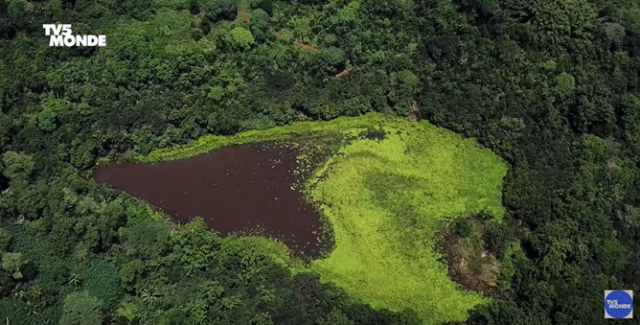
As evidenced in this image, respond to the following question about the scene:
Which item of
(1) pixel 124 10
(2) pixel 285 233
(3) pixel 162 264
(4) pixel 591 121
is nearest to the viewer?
(3) pixel 162 264

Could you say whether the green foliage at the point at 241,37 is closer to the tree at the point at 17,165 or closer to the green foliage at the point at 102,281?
the tree at the point at 17,165

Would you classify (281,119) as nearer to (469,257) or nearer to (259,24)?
(259,24)

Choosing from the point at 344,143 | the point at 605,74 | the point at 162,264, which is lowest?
the point at 162,264

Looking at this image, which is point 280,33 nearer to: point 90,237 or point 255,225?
point 255,225

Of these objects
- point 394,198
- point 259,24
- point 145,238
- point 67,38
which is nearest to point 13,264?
point 145,238

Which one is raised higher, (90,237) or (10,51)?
(10,51)

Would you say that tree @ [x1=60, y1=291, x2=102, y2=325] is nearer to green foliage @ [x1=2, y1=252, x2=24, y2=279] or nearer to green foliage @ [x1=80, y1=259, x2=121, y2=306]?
green foliage @ [x1=80, y1=259, x2=121, y2=306]

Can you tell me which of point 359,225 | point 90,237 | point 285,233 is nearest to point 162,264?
point 90,237

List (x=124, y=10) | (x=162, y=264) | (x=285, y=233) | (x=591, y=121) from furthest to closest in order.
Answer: (x=124, y=10) → (x=591, y=121) → (x=285, y=233) → (x=162, y=264)

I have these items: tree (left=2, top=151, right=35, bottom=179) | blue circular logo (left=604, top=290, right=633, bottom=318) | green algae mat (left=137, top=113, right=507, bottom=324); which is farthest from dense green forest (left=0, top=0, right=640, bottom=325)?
green algae mat (left=137, top=113, right=507, bottom=324)
